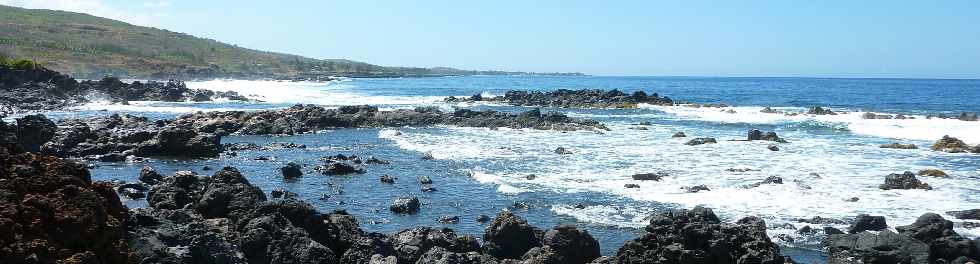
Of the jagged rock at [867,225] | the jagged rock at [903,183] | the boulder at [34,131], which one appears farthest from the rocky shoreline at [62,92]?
the jagged rock at [903,183]

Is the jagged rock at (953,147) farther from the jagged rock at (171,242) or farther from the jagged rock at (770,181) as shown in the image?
the jagged rock at (171,242)

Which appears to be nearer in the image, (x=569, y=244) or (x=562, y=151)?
(x=569, y=244)

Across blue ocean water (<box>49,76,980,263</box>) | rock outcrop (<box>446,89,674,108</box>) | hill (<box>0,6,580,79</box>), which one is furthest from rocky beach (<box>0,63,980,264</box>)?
hill (<box>0,6,580,79</box>)

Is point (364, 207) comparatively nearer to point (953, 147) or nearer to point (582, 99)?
point (953, 147)

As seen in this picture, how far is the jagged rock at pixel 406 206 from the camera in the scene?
1844 cm

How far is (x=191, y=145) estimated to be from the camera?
1162 inches

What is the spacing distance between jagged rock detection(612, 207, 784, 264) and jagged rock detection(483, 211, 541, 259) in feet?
7.46

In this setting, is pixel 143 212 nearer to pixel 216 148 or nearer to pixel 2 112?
pixel 216 148

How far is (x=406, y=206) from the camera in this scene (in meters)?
18.5

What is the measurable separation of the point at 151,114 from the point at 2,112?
1018cm

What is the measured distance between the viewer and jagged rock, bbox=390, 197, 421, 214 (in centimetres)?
1844

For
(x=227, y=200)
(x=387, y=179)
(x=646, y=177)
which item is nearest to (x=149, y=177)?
(x=387, y=179)

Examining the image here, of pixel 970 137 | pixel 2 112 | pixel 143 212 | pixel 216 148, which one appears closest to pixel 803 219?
pixel 143 212

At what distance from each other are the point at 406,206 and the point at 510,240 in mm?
5906
